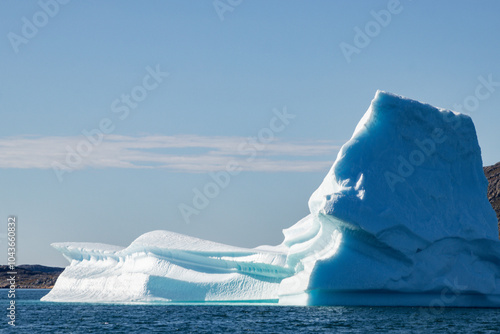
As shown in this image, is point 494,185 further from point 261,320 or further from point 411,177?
point 261,320

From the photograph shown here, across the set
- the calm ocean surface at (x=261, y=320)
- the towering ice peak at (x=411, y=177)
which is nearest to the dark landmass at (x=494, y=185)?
the towering ice peak at (x=411, y=177)

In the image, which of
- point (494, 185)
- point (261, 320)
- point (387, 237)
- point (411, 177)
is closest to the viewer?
point (261, 320)

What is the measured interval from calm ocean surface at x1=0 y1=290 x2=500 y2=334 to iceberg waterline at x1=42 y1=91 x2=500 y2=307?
2.42 feet

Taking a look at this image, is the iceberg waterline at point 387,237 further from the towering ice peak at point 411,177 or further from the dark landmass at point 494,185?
the dark landmass at point 494,185

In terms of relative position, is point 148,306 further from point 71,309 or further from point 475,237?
point 475,237

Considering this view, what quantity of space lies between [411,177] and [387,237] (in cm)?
286

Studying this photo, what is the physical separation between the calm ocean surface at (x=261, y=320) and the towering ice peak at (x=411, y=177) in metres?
2.93

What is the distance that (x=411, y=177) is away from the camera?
97.8ft

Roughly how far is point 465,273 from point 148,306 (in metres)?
13.7

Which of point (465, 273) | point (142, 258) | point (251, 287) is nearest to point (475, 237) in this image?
point (465, 273)

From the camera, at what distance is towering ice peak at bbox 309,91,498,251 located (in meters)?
28.4

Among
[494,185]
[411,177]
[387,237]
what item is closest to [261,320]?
[387,237]

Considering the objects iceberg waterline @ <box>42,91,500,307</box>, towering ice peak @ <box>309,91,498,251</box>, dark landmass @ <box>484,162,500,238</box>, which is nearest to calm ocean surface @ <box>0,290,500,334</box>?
iceberg waterline @ <box>42,91,500,307</box>

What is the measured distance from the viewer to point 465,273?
2939 centimetres
